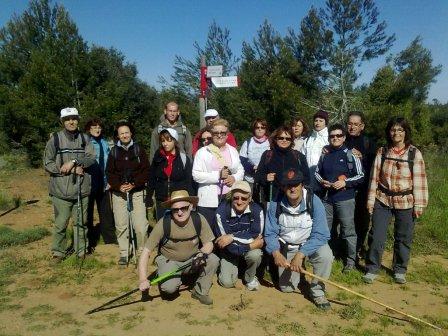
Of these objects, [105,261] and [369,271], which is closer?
[369,271]

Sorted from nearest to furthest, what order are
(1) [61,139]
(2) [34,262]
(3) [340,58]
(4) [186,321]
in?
(4) [186,321], (1) [61,139], (2) [34,262], (3) [340,58]

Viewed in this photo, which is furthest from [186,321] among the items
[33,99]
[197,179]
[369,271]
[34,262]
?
[33,99]

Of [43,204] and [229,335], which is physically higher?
[43,204]

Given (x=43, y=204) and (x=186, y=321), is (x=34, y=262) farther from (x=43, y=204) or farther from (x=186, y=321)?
(x=43, y=204)

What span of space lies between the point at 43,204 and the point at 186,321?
21.9ft

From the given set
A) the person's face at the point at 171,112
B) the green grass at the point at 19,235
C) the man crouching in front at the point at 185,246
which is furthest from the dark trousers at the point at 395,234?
the green grass at the point at 19,235

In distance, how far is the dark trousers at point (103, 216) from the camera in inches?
225

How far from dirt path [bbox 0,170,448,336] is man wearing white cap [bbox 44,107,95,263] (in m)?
0.60

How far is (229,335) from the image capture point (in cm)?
355

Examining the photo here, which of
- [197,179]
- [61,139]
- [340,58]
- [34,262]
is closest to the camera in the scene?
[197,179]

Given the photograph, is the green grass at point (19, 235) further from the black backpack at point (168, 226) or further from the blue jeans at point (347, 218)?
the blue jeans at point (347, 218)

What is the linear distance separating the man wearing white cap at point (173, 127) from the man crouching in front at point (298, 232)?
1.93 metres

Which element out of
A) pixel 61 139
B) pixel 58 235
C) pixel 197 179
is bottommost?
pixel 58 235

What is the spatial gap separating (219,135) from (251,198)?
2.90ft
